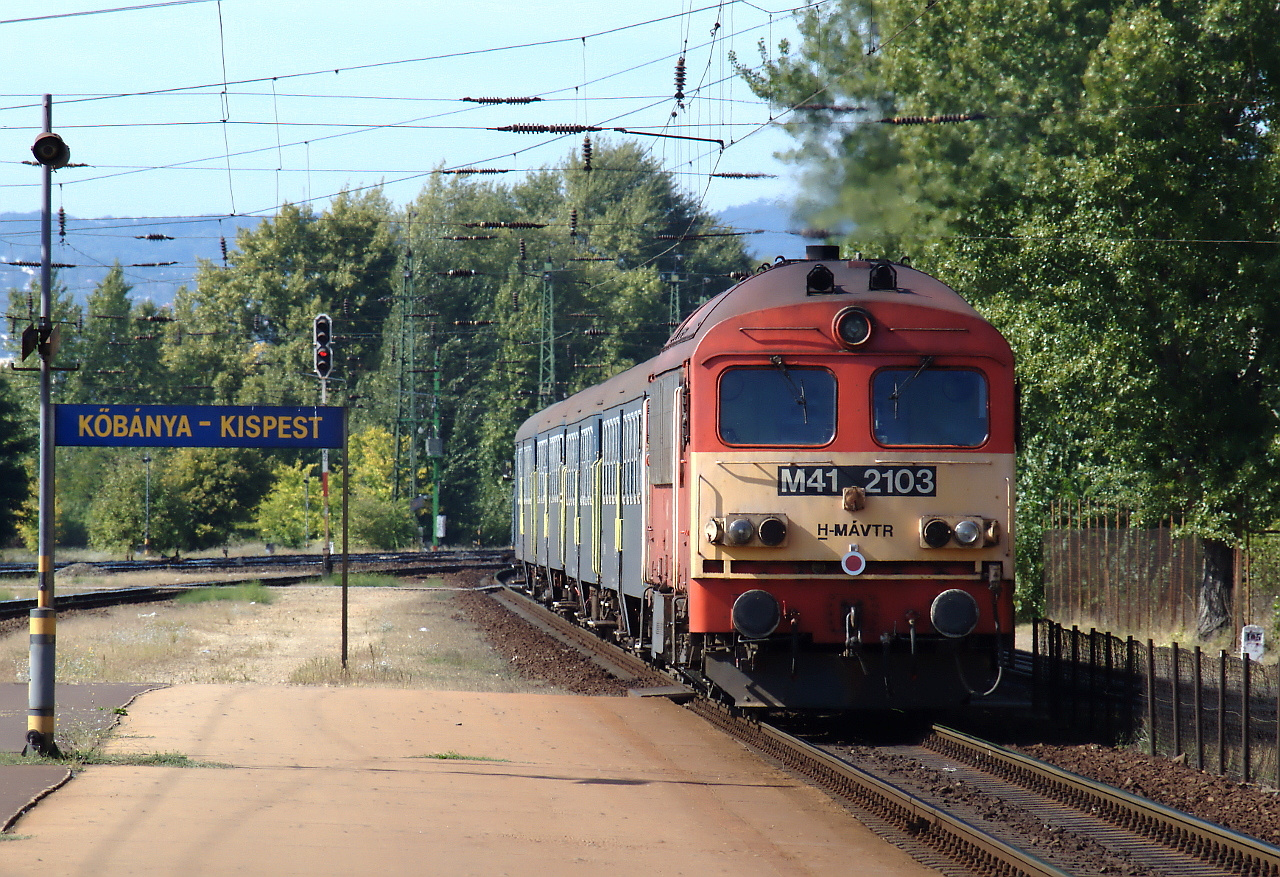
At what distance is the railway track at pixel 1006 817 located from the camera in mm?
7871

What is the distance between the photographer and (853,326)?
37.9 ft

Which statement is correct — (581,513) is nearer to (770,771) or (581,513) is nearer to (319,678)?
(319,678)

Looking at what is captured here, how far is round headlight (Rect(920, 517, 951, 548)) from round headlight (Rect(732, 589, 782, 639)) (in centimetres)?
136

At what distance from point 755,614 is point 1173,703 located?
357 cm

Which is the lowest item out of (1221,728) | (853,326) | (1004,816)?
(1004,816)

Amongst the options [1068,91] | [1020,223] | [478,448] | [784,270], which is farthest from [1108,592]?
[478,448]

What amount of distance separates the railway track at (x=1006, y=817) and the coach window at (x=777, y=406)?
8.21 ft

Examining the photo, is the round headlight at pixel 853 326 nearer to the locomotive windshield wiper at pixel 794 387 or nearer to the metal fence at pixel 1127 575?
the locomotive windshield wiper at pixel 794 387

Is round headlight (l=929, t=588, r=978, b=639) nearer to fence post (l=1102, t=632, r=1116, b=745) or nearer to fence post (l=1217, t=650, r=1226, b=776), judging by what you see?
fence post (l=1217, t=650, r=1226, b=776)

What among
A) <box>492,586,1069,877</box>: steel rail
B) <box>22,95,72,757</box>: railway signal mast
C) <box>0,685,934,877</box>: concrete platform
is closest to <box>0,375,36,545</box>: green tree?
<box>0,685,934,877</box>: concrete platform

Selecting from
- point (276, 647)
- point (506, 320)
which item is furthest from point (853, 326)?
point (506, 320)

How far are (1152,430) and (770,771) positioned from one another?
1041 centimetres

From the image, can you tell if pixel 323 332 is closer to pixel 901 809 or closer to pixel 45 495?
pixel 45 495

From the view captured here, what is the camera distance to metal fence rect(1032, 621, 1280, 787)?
10625mm
